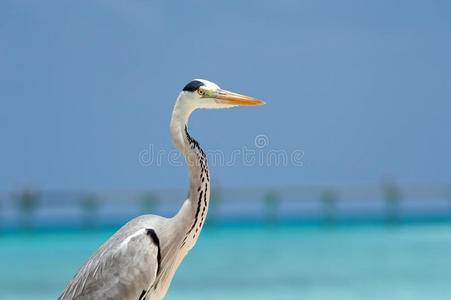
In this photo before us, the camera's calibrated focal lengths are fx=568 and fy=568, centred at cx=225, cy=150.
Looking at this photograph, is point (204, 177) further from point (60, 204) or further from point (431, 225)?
point (431, 225)

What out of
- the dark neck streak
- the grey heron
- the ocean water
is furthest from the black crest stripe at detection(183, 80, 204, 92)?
the ocean water

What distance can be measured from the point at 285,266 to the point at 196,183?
4.64 meters

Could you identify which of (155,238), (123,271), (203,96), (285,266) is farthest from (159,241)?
(285,266)

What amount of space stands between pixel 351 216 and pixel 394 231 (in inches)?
132

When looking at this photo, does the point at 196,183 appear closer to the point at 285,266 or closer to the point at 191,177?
the point at 191,177

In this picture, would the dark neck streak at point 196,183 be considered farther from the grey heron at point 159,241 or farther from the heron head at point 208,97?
the heron head at point 208,97

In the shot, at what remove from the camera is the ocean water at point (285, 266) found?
522 centimetres

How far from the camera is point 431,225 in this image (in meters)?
13.4

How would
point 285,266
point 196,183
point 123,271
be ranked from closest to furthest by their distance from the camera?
point 123,271 < point 196,183 < point 285,266

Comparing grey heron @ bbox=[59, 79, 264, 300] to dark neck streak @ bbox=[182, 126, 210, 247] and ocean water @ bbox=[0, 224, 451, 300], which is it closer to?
dark neck streak @ bbox=[182, 126, 210, 247]

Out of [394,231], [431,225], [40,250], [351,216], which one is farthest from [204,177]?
[351,216]

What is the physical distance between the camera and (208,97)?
8.01 ft

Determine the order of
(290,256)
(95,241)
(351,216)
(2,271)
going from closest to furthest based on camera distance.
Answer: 1. (2,271)
2. (290,256)
3. (95,241)
4. (351,216)

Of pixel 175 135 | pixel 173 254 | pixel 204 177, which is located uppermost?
pixel 175 135
